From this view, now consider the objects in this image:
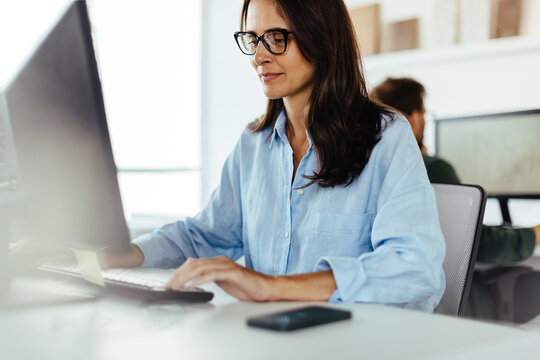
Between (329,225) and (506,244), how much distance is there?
1.14 meters

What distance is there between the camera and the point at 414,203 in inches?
42.6

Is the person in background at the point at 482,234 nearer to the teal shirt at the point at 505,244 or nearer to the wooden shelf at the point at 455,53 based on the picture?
the teal shirt at the point at 505,244

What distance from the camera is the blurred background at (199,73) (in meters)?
3.79

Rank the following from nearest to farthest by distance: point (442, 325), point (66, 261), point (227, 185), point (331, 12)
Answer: point (442, 325), point (66, 261), point (331, 12), point (227, 185)

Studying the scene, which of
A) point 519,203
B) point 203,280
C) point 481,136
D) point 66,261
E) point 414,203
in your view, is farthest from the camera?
point 519,203

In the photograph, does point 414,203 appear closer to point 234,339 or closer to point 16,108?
point 234,339

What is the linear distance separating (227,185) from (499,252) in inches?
45.0

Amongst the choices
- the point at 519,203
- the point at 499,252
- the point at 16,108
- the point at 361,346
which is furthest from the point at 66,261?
the point at 519,203

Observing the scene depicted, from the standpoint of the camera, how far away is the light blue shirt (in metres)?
0.99

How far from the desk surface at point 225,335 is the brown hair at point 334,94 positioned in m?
0.46

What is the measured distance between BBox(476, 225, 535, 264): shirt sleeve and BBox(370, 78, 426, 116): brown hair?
60cm

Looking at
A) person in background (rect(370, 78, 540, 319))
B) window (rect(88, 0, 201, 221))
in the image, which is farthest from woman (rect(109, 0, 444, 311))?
window (rect(88, 0, 201, 221))

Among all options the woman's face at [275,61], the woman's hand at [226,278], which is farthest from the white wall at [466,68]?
the woman's hand at [226,278]

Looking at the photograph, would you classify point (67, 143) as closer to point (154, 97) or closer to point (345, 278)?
point (345, 278)
